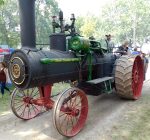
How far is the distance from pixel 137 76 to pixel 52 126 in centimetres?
336

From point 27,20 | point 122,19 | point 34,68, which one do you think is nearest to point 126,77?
point 34,68

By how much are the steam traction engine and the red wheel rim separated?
0.03 meters

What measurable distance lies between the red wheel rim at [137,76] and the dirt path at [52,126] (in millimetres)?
523

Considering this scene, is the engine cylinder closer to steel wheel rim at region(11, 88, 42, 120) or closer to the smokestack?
the smokestack

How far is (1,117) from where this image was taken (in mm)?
6352

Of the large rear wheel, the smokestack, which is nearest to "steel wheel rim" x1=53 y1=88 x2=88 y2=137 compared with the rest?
the smokestack

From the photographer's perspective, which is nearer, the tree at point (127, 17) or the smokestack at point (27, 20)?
the smokestack at point (27, 20)

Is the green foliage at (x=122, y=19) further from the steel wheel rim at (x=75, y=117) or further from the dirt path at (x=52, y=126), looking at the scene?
the steel wheel rim at (x=75, y=117)

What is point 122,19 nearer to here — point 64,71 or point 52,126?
point 64,71

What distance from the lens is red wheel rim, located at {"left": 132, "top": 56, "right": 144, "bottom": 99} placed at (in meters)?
7.34

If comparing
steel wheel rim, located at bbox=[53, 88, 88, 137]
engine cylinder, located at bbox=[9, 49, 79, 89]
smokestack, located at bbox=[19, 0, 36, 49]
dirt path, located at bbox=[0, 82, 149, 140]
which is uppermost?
smokestack, located at bbox=[19, 0, 36, 49]

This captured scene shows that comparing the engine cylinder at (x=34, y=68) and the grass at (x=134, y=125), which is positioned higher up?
the engine cylinder at (x=34, y=68)

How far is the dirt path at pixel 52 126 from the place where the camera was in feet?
16.2

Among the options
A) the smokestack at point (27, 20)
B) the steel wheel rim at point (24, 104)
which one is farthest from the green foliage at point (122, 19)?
the smokestack at point (27, 20)
